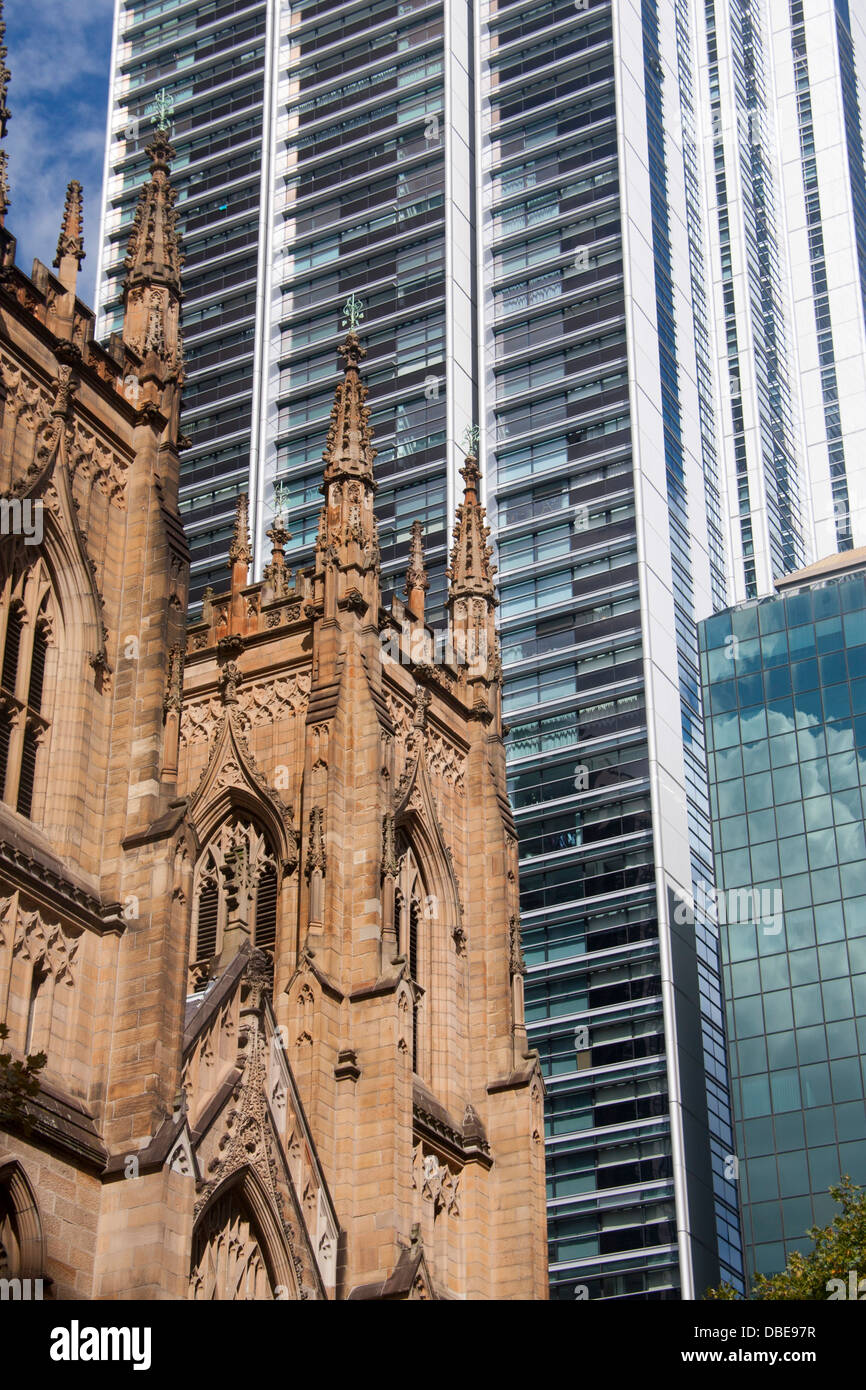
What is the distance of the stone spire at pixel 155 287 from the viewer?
37.7 m

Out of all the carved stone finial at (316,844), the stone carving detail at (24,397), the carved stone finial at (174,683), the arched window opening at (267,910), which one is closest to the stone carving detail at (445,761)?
the arched window opening at (267,910)

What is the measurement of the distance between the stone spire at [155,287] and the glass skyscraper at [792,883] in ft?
165

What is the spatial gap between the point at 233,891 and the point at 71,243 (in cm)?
1398

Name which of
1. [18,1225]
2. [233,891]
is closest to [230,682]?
[233,891]

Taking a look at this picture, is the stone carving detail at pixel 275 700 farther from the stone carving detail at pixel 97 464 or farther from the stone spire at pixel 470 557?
the stone carving detail at pixel 97 464

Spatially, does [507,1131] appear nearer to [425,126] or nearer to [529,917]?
[529,917]

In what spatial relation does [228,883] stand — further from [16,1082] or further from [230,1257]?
[16,1082]

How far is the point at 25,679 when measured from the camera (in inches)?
1292

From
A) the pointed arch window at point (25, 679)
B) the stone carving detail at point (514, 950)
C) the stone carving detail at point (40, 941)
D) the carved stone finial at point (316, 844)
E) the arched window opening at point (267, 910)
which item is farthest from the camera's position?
the stone carving detail at point (514, 950)

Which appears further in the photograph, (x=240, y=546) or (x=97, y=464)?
(x=240, y=546)

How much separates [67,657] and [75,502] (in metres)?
2.66

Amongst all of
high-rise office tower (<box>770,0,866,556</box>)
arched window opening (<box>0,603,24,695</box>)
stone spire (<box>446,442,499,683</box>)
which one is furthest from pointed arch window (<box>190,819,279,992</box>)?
high-rise office tower (<box>770,0,866,556</box>)

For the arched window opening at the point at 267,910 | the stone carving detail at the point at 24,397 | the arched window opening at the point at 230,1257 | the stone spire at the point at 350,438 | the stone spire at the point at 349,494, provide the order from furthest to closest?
the stone spire at the point at 350,438 < the stone spire at the point at 349,494 < the arched window opening at the point at 267,910 < the stone carving detail at the point at 24,397 < the arched window opening at the point at 230,1257
